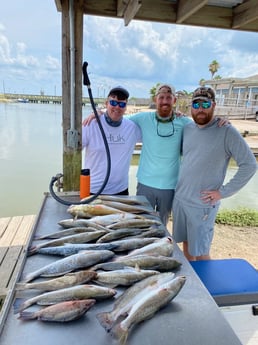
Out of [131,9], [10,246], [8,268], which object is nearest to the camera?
[131,9]

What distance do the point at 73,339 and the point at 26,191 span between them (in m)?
7.63

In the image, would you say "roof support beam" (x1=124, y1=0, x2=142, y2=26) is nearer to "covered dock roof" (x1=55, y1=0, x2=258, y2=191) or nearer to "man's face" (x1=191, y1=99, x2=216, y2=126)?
"covered dock roof" (x1=55, y1=0, x2=258, y2=191)

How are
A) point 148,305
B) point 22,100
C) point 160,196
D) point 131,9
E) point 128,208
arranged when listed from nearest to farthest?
point 148,305 < point 128,208 < point 131,9 < point 160,196 < point 22,100

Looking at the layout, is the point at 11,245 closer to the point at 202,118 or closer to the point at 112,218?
the point at 112,218

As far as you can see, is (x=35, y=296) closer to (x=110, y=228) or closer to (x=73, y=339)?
(x=73, y=339)

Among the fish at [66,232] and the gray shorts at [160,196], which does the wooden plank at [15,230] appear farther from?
the fish at [66,232]

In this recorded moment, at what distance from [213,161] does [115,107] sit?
931mm

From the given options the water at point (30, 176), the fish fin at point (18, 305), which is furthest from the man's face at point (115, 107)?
the water at point (30, 176)

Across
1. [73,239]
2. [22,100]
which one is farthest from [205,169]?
[22,100]

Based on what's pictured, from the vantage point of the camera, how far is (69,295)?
3.36 feet

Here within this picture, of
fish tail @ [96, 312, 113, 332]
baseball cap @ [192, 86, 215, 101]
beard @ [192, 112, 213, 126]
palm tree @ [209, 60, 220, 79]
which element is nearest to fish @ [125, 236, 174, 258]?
fish tail @ [96, 312, 113, 332]

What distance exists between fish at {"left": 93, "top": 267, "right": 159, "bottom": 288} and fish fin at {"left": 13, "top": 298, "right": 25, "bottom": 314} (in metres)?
0.27

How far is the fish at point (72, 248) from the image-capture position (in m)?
1.31

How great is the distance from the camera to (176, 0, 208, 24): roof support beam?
209 centimetres
